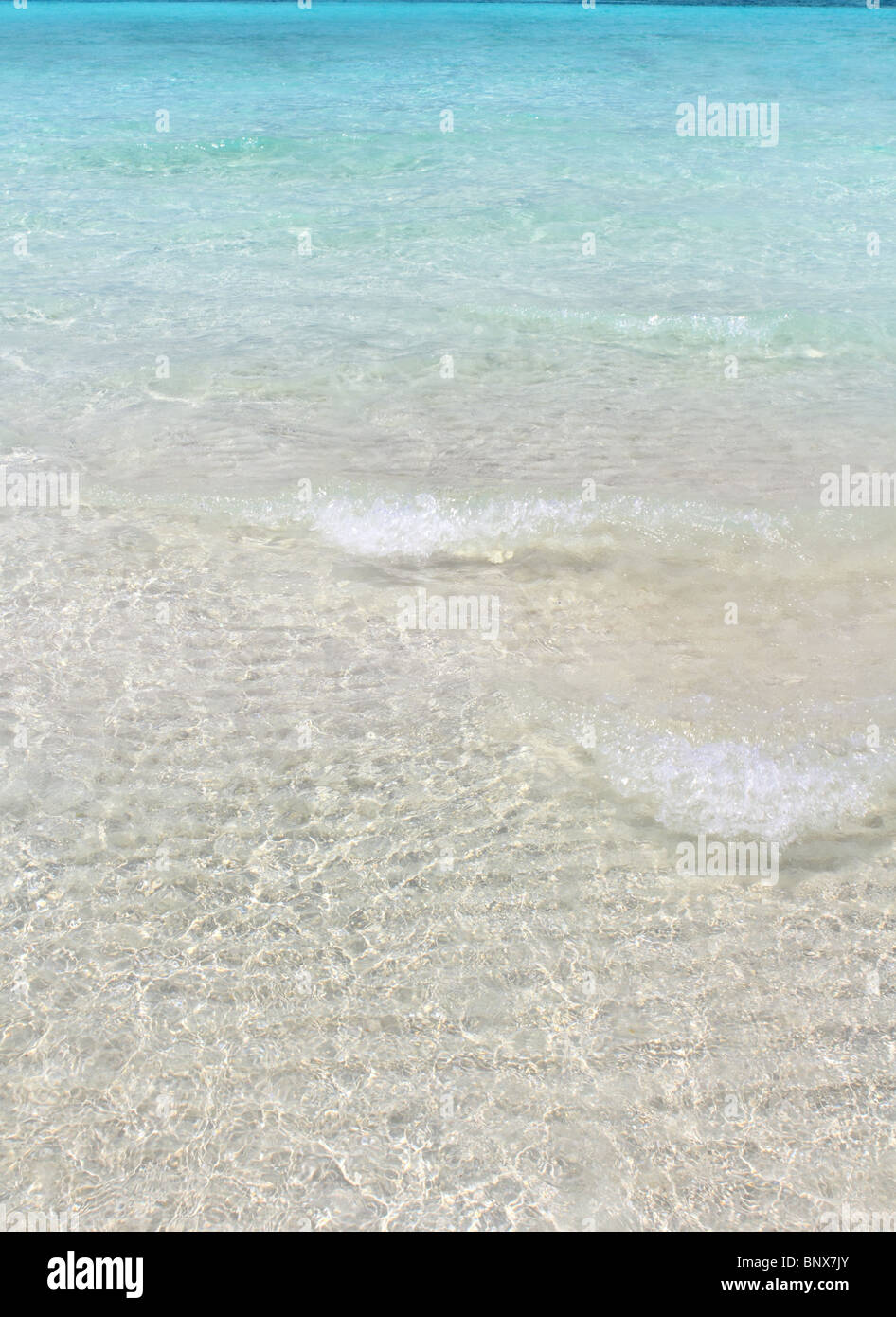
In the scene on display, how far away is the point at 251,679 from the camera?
12.9ft

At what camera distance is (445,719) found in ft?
12.4

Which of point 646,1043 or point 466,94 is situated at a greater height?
point 466,94

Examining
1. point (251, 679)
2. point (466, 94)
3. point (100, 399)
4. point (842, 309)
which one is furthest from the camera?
point (466, 94)

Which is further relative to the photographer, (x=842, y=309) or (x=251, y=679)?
(x=842, y=309)

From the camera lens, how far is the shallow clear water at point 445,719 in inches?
101

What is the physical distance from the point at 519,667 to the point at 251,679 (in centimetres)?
94

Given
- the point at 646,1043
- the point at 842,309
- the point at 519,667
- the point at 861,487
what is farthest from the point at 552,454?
the point at 646,1043

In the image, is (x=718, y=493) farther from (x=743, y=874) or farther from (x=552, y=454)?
(x=743, y=874)

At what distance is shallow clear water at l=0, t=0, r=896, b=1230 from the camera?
8.39 ft

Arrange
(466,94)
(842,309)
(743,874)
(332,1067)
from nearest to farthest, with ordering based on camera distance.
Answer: (332,1067), (743,874), (842,309), (466,94)
